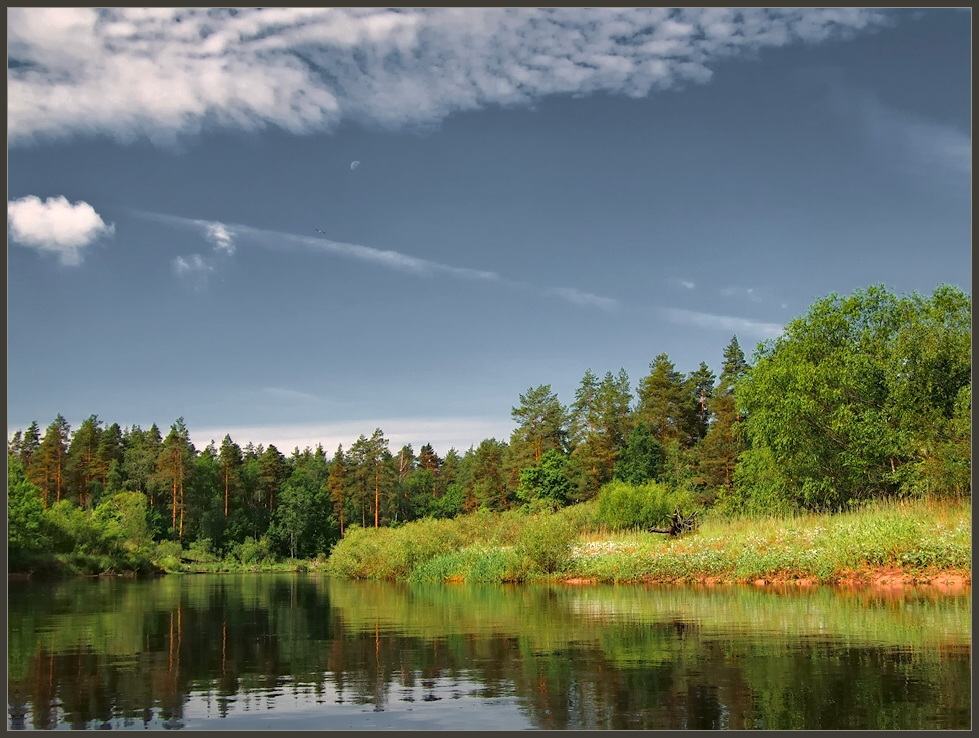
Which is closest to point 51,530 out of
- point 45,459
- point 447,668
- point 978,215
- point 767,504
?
point 45,459

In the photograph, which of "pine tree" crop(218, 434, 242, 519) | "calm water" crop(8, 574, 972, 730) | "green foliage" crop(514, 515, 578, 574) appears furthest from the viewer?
"pine tree" crop(218, 434, 242, 519)

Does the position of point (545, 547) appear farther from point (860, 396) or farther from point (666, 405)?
point (666, 405)

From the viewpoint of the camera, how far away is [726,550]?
113 ft

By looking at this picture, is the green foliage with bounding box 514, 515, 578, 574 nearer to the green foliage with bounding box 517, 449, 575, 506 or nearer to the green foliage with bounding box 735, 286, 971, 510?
the green foliage with bounding box 735, 286, 971, 510

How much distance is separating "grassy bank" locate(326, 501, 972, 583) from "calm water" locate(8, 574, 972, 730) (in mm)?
4135

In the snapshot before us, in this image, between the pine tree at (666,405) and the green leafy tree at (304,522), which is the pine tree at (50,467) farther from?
the pine tree at (666,405)

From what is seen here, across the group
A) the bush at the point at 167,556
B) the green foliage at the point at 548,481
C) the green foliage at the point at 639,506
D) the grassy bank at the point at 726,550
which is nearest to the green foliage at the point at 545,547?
the grassy bank at the point at 726,550

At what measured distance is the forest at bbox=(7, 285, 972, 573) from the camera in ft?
159

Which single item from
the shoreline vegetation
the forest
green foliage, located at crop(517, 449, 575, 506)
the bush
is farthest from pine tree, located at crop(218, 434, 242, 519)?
the shoreline vegetation

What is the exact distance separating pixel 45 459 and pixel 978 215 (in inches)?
4786

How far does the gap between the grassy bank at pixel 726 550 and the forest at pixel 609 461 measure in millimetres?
5236

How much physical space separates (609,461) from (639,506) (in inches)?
1296

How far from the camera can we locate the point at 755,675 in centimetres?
1274

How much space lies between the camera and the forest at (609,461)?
159ft
